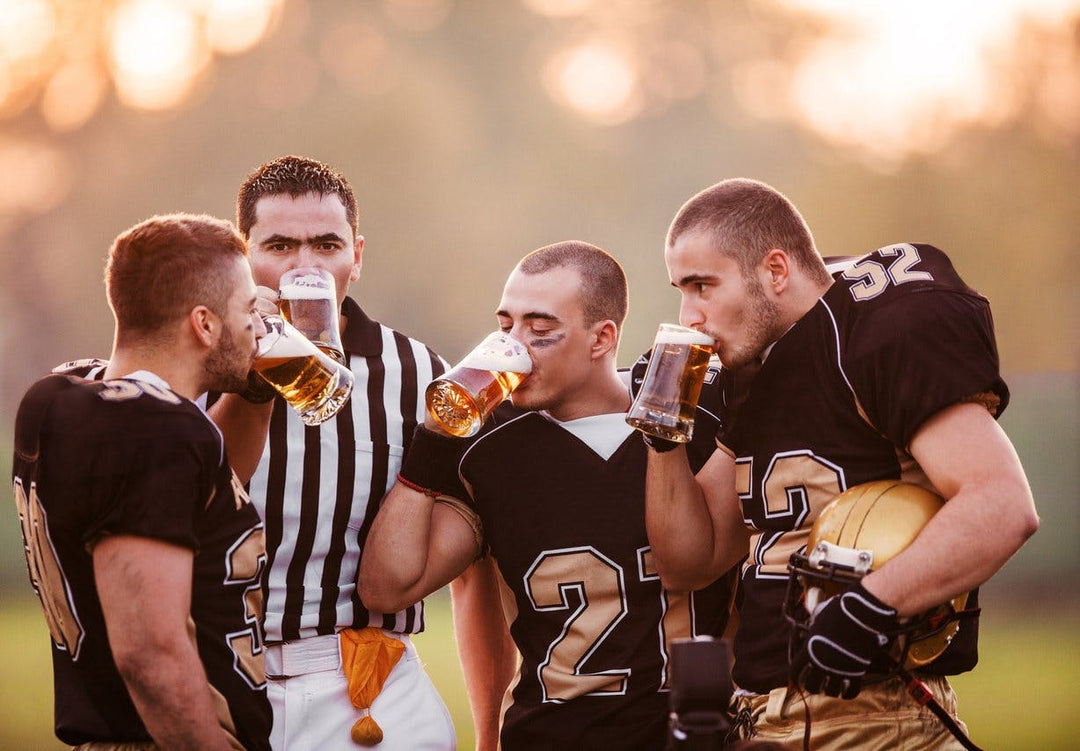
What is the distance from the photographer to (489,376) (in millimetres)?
2924

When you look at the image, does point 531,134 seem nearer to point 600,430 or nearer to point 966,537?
point 600,430

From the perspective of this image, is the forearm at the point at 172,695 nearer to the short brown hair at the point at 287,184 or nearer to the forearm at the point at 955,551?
the forearm at the point at 955,551

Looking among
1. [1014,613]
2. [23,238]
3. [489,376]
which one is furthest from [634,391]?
[23,238]

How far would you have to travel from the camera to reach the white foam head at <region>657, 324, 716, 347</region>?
2652 mm

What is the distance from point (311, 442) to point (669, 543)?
0.97 meters

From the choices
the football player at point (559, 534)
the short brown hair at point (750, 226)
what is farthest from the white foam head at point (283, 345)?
the short brown hair at point (750, 226)

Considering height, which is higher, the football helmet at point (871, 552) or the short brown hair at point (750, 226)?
the short brown hair at point (750, 226)

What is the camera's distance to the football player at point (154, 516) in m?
2.15

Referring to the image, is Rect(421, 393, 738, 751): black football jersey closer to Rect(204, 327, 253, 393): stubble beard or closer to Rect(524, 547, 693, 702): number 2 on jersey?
Rect(524, 547, 693, 702): number 2 on jersey

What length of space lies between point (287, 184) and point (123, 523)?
1.31 m

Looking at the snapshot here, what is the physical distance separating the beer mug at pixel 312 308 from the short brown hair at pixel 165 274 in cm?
41

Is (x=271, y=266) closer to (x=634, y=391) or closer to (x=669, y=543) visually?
(x=634, y=391)

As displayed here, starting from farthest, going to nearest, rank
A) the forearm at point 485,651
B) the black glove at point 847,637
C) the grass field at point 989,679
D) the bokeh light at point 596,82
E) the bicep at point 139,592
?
the bokeh light at point 596,82, the grass field at point 989,679, the forearm at point 485,651, the black glove at point 847,637, the bicep at point 139,592

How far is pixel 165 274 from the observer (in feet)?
7.93
